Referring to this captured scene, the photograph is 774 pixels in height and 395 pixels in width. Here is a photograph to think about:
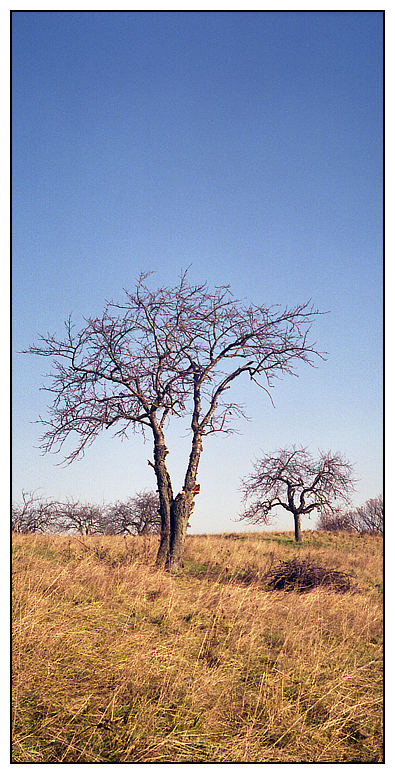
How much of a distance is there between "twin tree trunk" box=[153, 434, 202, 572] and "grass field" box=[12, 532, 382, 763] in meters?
3.43

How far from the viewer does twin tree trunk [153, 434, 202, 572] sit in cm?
1312

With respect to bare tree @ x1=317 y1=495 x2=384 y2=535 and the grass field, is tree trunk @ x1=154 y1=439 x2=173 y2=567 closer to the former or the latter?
the grass field

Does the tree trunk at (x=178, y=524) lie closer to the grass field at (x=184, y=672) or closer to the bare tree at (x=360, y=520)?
the grass field at (x=184, y=672)

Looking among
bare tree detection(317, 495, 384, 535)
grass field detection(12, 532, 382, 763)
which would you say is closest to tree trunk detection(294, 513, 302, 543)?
bare tree detection(317, 495, 384, 535)

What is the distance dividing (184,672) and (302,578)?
6.74 m

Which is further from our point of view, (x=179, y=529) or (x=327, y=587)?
(x=179, y=529)

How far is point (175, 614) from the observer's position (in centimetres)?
739

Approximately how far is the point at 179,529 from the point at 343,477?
1712 cm

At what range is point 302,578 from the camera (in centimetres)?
1146

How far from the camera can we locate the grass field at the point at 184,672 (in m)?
4.25

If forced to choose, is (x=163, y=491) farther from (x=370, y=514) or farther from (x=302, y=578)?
(x=370, y=514)
